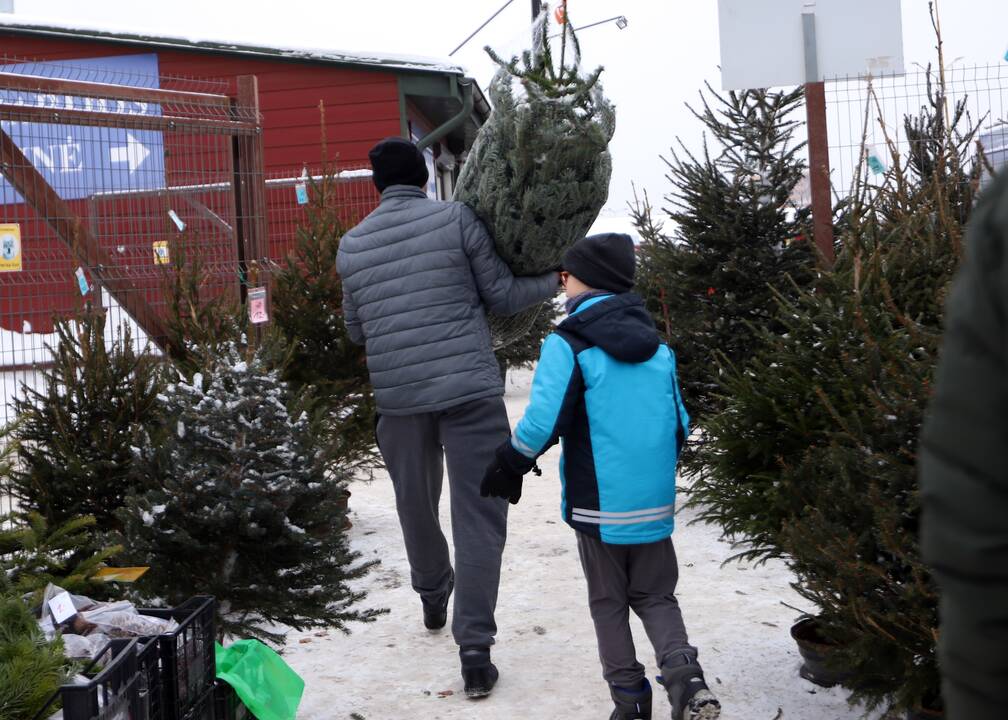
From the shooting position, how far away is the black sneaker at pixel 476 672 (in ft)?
13.4

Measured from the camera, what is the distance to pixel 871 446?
10.4 ft

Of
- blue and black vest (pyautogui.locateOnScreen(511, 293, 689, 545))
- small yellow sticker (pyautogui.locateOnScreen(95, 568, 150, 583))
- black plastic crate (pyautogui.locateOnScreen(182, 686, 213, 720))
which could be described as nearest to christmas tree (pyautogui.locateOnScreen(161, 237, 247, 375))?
small yellow sticker (pyautogui.locateOnScreen(95, 568, 150, 583))

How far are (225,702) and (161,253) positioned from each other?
4115 mm

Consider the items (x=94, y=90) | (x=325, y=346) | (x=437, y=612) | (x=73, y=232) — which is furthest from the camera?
(x=325, y=346)

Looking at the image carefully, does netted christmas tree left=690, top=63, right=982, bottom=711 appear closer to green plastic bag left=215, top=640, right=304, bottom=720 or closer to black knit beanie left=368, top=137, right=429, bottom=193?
black knit beanie left=368, top=137, right=429, bottom=193

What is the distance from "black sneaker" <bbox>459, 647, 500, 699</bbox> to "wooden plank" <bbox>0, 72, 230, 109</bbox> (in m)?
3.75

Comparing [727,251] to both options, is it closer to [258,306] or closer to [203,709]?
[258,306]

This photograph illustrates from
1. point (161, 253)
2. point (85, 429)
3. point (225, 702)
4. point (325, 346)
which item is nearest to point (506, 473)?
point (225, 702)

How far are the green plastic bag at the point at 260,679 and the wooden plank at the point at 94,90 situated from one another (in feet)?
11.5

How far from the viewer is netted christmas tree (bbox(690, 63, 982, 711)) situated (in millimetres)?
2951

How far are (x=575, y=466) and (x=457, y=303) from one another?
917 millimetres

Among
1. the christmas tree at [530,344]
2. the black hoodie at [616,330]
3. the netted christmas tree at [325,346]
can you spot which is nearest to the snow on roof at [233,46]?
the christmas tree at [530,344]

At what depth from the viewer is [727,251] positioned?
662cm

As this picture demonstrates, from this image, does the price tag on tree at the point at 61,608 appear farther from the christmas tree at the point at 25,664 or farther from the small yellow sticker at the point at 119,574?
the small yellow sticker at the point at 119,574
